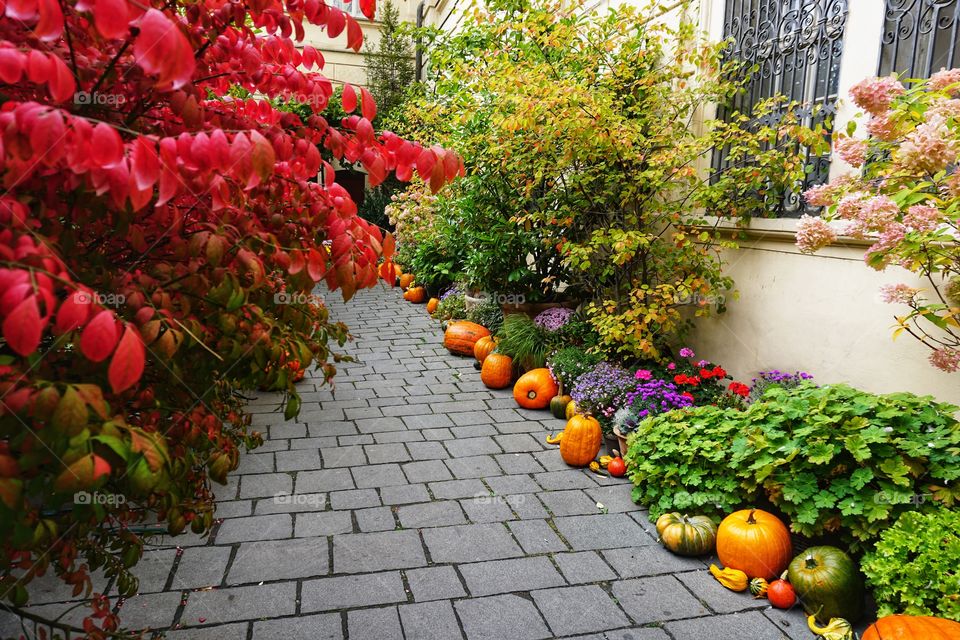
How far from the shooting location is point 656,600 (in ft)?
9.74

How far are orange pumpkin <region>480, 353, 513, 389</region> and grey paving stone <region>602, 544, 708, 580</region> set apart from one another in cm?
295

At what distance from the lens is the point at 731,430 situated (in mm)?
3594

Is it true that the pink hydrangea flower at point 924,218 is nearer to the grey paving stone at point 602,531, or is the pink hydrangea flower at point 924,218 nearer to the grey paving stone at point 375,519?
the grey paving stone at point 602,531

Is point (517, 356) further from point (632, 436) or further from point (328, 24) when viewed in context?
point (328, 24)

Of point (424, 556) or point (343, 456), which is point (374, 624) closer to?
point (424, 556)

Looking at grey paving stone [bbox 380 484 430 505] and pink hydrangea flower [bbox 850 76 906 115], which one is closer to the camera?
pink hydrangea flower [bbox 850 76 906 115]

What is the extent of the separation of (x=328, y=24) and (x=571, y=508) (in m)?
2.98

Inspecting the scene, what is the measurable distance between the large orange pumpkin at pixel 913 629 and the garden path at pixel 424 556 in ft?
1.25

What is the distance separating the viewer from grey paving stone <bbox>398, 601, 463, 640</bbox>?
2.71 meters

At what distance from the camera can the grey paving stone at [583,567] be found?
123 inches

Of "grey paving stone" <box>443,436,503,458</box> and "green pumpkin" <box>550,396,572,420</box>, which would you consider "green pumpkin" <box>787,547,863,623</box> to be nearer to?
"grey paving stone" <box>443,436,503,458</box>

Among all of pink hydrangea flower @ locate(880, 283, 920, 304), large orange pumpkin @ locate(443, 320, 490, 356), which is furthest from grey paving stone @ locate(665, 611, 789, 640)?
large orange pumpkin @ locate(443, 320, 490, 356)

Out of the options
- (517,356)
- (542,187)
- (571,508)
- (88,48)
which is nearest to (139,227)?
(88,48)

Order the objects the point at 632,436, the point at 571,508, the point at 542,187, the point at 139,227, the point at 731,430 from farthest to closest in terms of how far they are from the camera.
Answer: the point at 542,187, the point at 632,436, the point at 571,508, the point at 731,430, the point at 139,227
